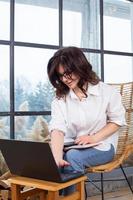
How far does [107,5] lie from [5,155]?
82.8 inches

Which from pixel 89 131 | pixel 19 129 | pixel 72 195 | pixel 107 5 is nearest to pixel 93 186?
pixel 19 129

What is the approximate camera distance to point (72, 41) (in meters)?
2.96

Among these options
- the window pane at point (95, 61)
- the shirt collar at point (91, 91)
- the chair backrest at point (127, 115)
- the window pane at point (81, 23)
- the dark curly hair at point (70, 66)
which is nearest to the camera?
the dark curly hair at point (70, 66)

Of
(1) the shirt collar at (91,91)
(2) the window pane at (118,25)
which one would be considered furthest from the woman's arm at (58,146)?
(2) the window pane at (118,25)

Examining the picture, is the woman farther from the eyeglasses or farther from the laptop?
the laptop

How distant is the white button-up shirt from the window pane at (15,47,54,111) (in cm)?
87

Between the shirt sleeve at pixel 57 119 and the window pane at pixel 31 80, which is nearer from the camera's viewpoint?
the shirt sleeve at pixel 57 119

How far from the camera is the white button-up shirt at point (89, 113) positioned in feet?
6.01

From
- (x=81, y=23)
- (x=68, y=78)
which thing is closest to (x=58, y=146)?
(x=68, y=78)

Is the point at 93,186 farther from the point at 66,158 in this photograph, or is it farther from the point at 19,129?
the point at 66,158

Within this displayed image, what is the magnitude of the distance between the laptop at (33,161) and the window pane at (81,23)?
1.64 m

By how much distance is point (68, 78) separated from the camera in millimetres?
1781

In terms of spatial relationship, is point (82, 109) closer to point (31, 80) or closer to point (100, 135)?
point (100, 135)

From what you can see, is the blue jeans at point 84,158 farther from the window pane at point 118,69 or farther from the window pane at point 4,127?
the window pane at point 118,69
